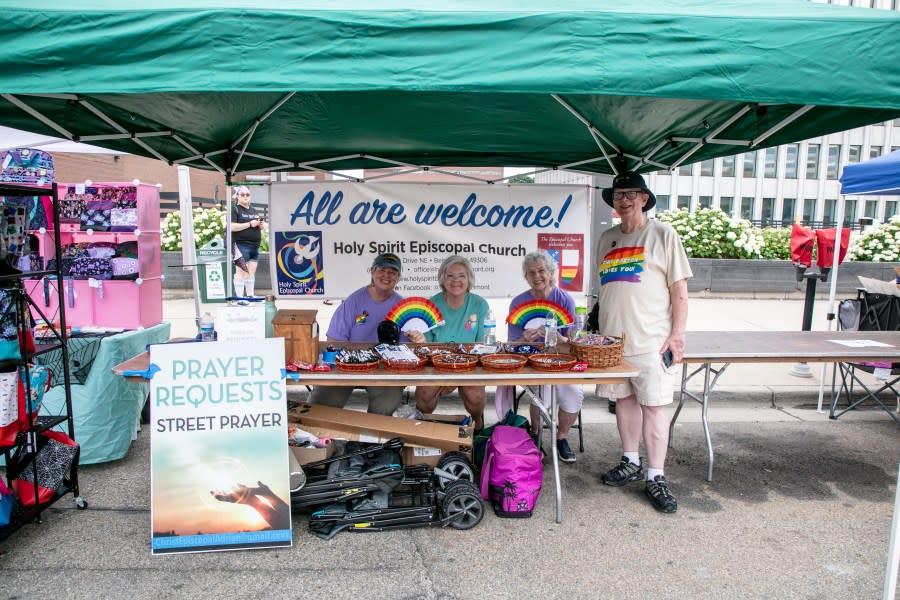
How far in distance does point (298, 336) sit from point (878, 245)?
44.1 feet

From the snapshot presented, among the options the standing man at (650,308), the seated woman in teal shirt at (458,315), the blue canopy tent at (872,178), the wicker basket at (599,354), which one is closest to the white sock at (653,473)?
the standing man at (650,308)

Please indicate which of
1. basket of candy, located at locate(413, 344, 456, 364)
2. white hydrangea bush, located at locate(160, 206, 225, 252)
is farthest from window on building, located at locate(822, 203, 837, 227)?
basket of candy, located at locate(413, 344, 456, 364)

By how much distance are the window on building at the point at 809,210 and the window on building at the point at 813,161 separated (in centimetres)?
118

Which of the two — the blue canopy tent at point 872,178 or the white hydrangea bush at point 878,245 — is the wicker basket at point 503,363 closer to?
the blue canopy tent at point 872,178

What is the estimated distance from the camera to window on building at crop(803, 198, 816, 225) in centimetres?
3006

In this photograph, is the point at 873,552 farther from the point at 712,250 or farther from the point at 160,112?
the point at 712,250

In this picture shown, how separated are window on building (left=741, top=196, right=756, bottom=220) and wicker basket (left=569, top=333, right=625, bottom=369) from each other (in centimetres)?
3017

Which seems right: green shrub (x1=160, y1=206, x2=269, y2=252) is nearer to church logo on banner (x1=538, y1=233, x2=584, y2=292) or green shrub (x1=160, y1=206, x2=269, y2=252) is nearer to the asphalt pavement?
church logo on banner (x1=538, y1=233, x2=584, y2=292)

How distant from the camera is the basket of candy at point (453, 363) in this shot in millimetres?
3135

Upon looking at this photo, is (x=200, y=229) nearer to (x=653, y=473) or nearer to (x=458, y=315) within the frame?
(x=458, y=315)

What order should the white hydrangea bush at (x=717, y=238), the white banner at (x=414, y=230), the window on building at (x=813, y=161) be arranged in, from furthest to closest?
the window on building at (x=813, y=161) → the white hydrangea bush at (x=717, y=238) → the white banner at (x=414, y=230)

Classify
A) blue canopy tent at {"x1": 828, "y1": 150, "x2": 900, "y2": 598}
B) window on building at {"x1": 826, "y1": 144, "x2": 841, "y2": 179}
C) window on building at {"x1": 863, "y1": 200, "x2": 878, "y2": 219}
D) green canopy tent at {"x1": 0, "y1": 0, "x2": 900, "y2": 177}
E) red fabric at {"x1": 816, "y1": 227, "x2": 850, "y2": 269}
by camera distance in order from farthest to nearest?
window on building at {"x1": 863, "y1": 200, "x2": 878, "y2": 219}, window on building at {"x1": 826, "y1": 144, "x2": 841, "y2": 179}, red fabric at {"x1": 816, "y1": 227, "x2": 850, "y2": 269}, blue canopy tent at {"x1": 828, "y1": 150, "x2": 900, "y2": 598}, green canopy tent at {"x1": 0, "y1": 0, "x2": 900, "y2": 177}

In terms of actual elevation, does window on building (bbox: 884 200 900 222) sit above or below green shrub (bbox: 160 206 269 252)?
above

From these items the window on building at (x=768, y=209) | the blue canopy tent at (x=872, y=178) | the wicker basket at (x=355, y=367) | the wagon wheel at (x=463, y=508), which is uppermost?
the window on building at (x=768, y=209)
